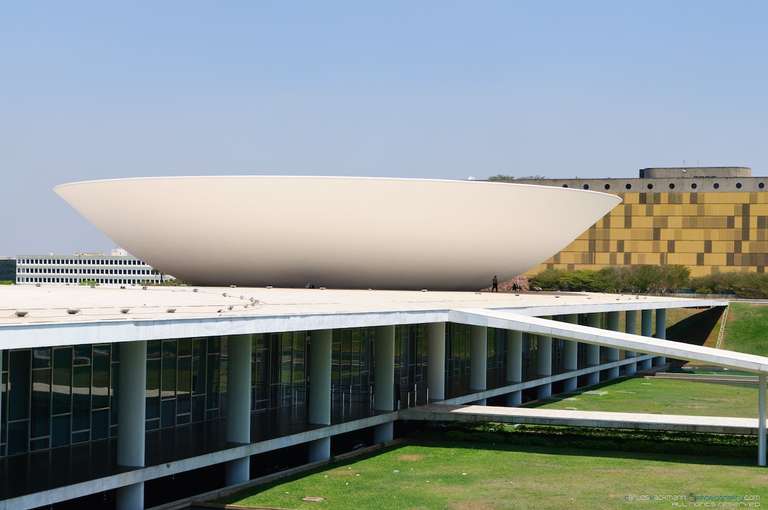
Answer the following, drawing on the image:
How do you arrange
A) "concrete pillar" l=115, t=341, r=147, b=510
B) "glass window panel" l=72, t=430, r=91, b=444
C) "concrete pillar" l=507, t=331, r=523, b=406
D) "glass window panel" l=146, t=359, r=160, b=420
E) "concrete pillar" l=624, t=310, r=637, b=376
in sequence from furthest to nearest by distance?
"concrete pillar" l=624, t=310, r=637, b=376, "concrete pillar" l=507, t=331, r=523, b=406, "glass window panel" l=146, t=359, r=160, b=420, "glass window panel" l=72, t=430, r=91, b=444, "concrete pillar" l=115, t=341, r=147, b=510

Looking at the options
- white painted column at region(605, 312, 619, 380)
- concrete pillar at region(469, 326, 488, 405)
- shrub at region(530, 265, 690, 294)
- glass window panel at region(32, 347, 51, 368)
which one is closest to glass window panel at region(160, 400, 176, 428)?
glass window panel at region(32, 347, 51, 368)

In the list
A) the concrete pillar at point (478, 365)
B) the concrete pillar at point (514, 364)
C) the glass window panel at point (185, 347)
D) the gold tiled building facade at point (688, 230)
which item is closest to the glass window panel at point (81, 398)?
the glass window panel at point (185, 347)

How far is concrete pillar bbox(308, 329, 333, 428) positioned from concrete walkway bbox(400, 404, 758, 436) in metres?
2.88

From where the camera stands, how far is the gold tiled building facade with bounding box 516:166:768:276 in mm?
81688

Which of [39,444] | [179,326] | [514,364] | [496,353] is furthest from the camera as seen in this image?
[496,353]

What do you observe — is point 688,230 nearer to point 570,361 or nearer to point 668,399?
point 570,361

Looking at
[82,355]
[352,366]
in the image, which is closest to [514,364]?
[352,366]

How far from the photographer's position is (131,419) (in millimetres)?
16625

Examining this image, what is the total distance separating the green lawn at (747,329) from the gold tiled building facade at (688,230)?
937 inches

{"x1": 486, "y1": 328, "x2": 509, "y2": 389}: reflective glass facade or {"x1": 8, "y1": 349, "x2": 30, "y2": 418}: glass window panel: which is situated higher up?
{"x1": 8, "y1": 349, "x2": 30, "y2": 418}: glass window panel

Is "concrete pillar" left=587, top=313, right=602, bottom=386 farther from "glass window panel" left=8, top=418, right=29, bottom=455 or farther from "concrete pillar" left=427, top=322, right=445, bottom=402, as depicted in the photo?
"glass window panel" left=8, top=418, right=29, bottom=455

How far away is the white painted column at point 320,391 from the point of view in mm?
21531

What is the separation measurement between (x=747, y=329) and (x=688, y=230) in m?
29.0

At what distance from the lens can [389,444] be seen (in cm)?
2333
